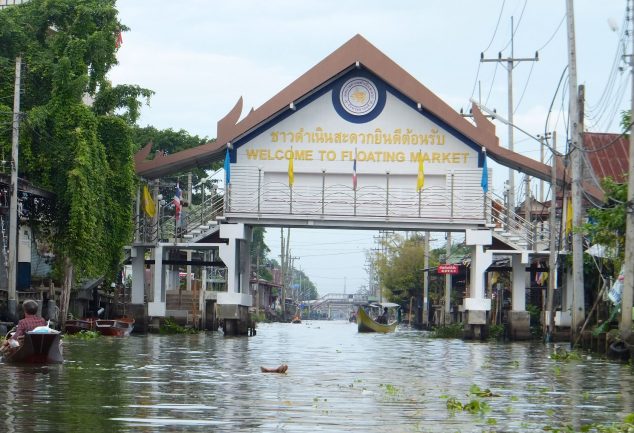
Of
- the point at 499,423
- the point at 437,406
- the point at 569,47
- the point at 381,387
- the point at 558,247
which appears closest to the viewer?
the point at 499,423

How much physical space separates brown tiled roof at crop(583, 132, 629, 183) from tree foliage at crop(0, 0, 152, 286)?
19.5 metres

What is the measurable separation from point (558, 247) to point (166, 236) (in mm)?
17821

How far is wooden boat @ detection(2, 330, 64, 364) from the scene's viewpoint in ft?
73.5

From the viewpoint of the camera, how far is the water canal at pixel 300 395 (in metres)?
13.3

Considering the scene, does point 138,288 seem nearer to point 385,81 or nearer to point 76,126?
point 76,126

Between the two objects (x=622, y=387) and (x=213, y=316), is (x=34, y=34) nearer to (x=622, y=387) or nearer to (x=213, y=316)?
(x=213, y=316)

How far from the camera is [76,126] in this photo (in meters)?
45.3

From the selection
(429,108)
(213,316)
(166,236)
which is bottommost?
(213,316)

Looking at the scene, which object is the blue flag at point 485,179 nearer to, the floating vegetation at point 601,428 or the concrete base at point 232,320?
the concrete base at point 232,320

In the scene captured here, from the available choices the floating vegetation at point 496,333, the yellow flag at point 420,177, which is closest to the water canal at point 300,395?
the yellow flag at point 420,177

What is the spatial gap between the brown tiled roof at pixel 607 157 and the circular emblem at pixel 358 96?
9535 millimetres

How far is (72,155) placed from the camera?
4456 cm

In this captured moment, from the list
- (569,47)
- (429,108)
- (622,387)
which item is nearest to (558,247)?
(429,108)

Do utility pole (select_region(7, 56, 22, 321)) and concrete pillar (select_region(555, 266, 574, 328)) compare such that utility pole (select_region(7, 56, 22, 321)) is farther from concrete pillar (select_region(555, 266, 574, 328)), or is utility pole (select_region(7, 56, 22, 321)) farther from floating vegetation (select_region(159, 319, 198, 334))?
concrete pillar (select_region(555, 266, 574, 328))
